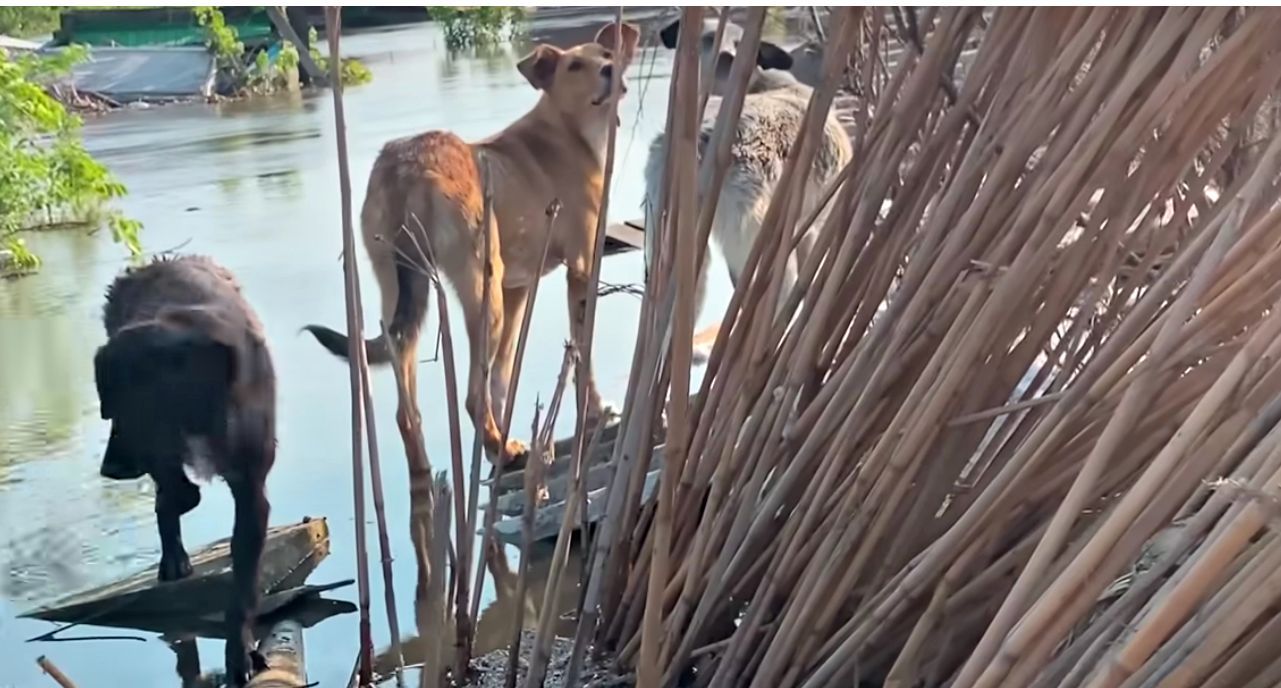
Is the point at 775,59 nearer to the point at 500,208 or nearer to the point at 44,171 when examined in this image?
the point at 500,208

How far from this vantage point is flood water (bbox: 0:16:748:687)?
1.38m

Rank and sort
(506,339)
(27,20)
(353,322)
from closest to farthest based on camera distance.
Result: 1. (353,322)
2. (27,20)
3. (506,339)

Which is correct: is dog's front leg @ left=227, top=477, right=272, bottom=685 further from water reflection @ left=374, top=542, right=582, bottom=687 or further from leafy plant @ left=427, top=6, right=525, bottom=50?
leafy plant @ left=427, top=6, right=525, bottom=50

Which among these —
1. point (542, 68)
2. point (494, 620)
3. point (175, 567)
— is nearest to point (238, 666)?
point (175, 567)

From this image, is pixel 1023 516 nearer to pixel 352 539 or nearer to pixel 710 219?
pixel 710 219

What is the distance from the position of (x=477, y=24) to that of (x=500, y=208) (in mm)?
678

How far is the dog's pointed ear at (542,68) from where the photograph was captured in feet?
6.62

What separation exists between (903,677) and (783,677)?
131 mm

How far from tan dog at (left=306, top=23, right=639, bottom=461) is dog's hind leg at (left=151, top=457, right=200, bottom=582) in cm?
24

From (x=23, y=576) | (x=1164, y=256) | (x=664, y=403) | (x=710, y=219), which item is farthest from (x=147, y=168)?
(x=1164, y=256)

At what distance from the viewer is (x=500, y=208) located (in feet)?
6.42

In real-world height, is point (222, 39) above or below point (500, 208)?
above

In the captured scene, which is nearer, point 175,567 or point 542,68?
point 175,567

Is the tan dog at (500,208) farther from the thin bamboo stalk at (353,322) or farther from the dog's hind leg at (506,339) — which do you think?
the thin bamboo stalk at (353,322)
